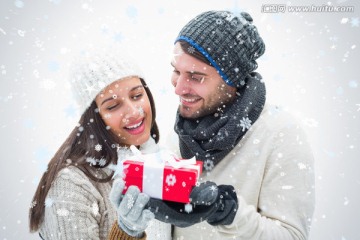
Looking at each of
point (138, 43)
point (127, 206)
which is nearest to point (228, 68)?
point (127, 206)

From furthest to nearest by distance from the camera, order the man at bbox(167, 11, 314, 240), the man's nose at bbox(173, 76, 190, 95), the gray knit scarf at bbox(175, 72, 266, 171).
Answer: the man's nose at bbox(173, 76, 190, 95)
the gray knit scarf at bbox(175, 72, 266, 171)
the man at bbox(167, 11, 314, 240)

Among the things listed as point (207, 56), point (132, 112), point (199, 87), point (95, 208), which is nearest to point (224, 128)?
point (199, 87)

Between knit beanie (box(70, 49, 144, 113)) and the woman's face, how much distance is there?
5 cm

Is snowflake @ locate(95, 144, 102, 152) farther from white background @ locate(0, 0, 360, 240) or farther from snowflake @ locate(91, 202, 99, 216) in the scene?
white background @ locate(0, 0, 360, 240)

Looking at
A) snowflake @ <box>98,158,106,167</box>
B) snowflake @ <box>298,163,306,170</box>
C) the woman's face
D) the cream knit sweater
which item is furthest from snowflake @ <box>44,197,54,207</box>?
snowflake @ <box>298,163,306,170</box>

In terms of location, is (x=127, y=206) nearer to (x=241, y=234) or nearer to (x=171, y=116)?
(x=241, y=234)

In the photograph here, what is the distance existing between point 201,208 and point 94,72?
3.59 ft

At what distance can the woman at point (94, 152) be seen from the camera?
2090 millimetres

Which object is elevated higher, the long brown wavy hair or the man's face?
the man's face

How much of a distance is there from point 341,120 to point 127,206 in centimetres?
360

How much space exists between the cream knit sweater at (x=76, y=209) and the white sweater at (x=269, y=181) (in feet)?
1.70

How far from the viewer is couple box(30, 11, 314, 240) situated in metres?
2.04

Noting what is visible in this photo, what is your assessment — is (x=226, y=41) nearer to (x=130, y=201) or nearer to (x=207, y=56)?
(x=207, y=56)

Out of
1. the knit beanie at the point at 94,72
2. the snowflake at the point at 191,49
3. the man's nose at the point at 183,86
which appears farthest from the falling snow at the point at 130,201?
the snowflake at the point at 191,49
